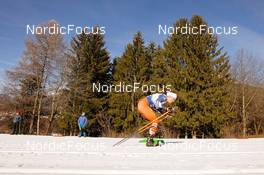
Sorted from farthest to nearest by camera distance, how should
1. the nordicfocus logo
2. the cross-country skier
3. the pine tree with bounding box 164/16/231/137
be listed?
the nordicfocus logo
the pine tree with bounding box 164/16/231/137
the cross-country skier

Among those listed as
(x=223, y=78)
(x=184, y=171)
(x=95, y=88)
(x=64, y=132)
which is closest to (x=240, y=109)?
(x=223, y=78)

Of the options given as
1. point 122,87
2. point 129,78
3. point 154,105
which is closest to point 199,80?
point 129,78

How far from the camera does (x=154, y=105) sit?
878 cm

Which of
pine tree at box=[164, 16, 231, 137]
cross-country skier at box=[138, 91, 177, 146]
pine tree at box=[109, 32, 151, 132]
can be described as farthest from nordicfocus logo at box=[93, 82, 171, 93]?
cross-country skier at box=[138, 91, 177, 146]

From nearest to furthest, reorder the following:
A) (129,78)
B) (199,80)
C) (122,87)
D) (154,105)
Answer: (154,105), (199,80), (122,87), (129,78)

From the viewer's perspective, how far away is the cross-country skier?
8469mm

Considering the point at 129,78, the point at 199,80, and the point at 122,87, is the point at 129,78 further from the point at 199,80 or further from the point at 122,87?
the point at 199,80

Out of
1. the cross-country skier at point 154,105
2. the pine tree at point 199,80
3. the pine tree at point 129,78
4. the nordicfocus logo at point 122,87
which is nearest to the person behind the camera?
the cross-country skier at point 154,105

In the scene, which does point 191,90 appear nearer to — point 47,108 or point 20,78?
point 47,108

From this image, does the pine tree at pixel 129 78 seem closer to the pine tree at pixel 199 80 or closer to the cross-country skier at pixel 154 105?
the pine tree at pixel 199 80

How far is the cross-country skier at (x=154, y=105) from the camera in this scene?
847 cm

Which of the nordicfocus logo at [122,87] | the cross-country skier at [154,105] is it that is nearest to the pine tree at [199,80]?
the nordicfocus logo at [122,87]

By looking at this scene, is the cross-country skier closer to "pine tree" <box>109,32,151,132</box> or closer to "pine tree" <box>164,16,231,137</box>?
"pine tree" <box>164,16,231,137</box>

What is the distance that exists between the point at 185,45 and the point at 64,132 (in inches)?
709
